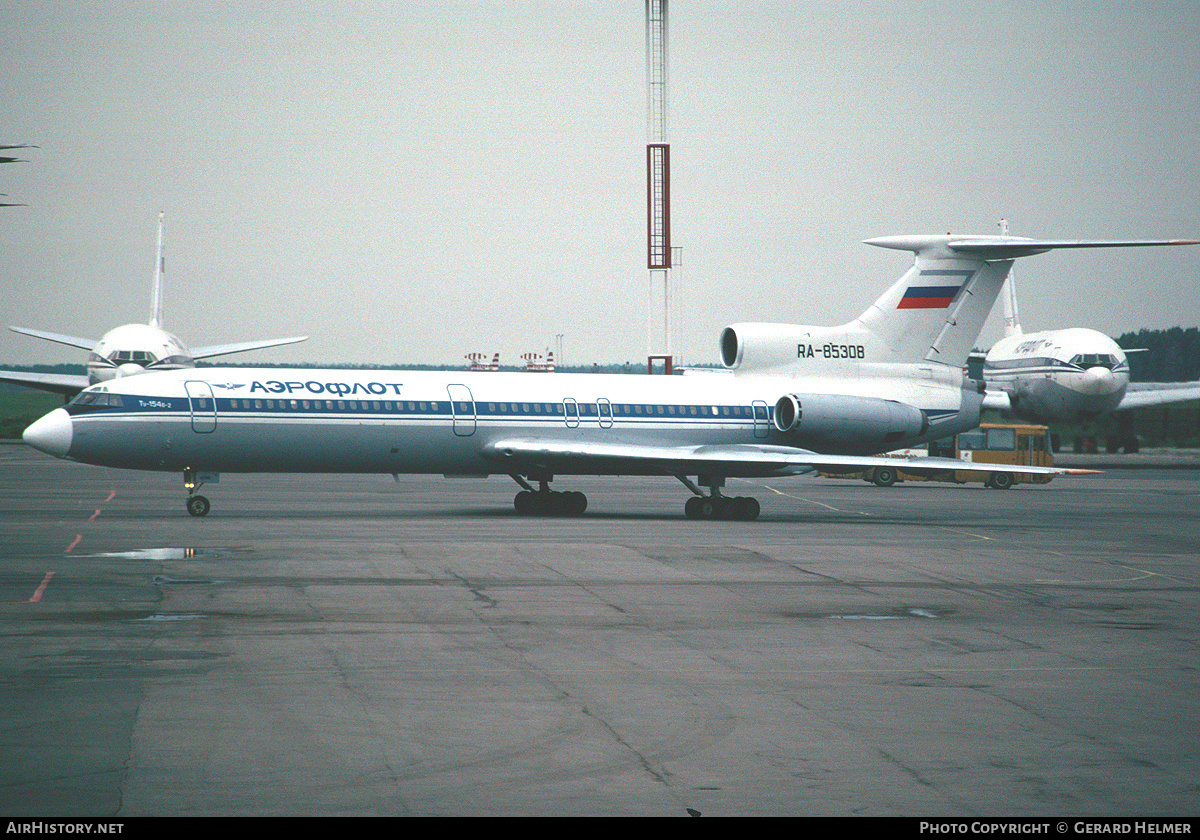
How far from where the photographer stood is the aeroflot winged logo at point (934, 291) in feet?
107

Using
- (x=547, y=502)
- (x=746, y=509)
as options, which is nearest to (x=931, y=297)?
(x=746, y=509)

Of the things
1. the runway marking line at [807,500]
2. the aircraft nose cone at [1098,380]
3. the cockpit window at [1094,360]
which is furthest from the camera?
the cockpit window at [1094,360]

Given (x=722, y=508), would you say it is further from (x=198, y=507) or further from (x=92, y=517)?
(x=92, y=517)

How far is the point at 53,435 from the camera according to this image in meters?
27.2

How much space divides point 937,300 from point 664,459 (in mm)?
9276

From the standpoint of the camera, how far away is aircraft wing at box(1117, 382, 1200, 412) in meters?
62.4

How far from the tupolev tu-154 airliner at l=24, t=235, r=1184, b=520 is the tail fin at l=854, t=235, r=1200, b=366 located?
41mm

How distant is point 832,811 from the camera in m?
7.09

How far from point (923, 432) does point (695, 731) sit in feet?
81.2

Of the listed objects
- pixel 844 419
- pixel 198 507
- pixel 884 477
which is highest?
pixel 844 419

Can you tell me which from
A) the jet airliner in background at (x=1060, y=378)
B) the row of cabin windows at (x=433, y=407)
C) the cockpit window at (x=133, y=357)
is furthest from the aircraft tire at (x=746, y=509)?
the cockpit window at (x=133, y=357)

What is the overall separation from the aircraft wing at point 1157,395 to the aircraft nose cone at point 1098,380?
3432 mm

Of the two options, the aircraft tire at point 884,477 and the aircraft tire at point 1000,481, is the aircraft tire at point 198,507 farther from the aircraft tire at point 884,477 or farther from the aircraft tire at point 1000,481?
the aircraft tire at point 1000,481

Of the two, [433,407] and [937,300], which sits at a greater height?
[937,300]
